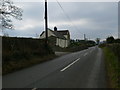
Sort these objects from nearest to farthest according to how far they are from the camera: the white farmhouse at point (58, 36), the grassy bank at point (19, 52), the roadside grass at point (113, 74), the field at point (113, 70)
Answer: the roadside grass at point (113, 74) → the field at point (113, 70) → the grassy bank at point (19, 52) → the white farmhouse at point (58, 36)

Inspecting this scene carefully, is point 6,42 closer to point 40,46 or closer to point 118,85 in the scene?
point 40,46

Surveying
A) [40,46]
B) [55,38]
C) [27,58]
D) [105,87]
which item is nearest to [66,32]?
[55,38]

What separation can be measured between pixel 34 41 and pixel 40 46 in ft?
4.08

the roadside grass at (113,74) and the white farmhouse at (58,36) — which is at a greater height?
the white farmhouse at (58,36)

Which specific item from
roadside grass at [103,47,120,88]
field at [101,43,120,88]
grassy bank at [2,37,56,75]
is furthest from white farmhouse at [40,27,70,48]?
roadside grass at [103,47,120,88]

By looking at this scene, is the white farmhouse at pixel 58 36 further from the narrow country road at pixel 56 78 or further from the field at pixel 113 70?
the narrow country road at pixel 56 78

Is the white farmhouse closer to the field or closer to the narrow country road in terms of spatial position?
the field

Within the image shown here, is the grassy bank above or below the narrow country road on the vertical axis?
above

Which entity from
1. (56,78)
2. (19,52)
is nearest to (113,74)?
(56,78)

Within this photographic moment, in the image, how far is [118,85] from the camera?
708 cm

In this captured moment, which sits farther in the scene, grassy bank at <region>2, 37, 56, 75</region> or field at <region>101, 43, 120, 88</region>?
grassy bank at <region>2, 37, 56, 75</region>

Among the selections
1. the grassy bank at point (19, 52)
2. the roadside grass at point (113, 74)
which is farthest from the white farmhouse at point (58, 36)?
the roadside grass at point (113, 74)

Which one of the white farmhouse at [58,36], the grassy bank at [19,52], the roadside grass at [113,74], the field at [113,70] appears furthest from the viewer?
the white farmhouse at [58,36]

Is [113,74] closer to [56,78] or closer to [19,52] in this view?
A: [56,78]
